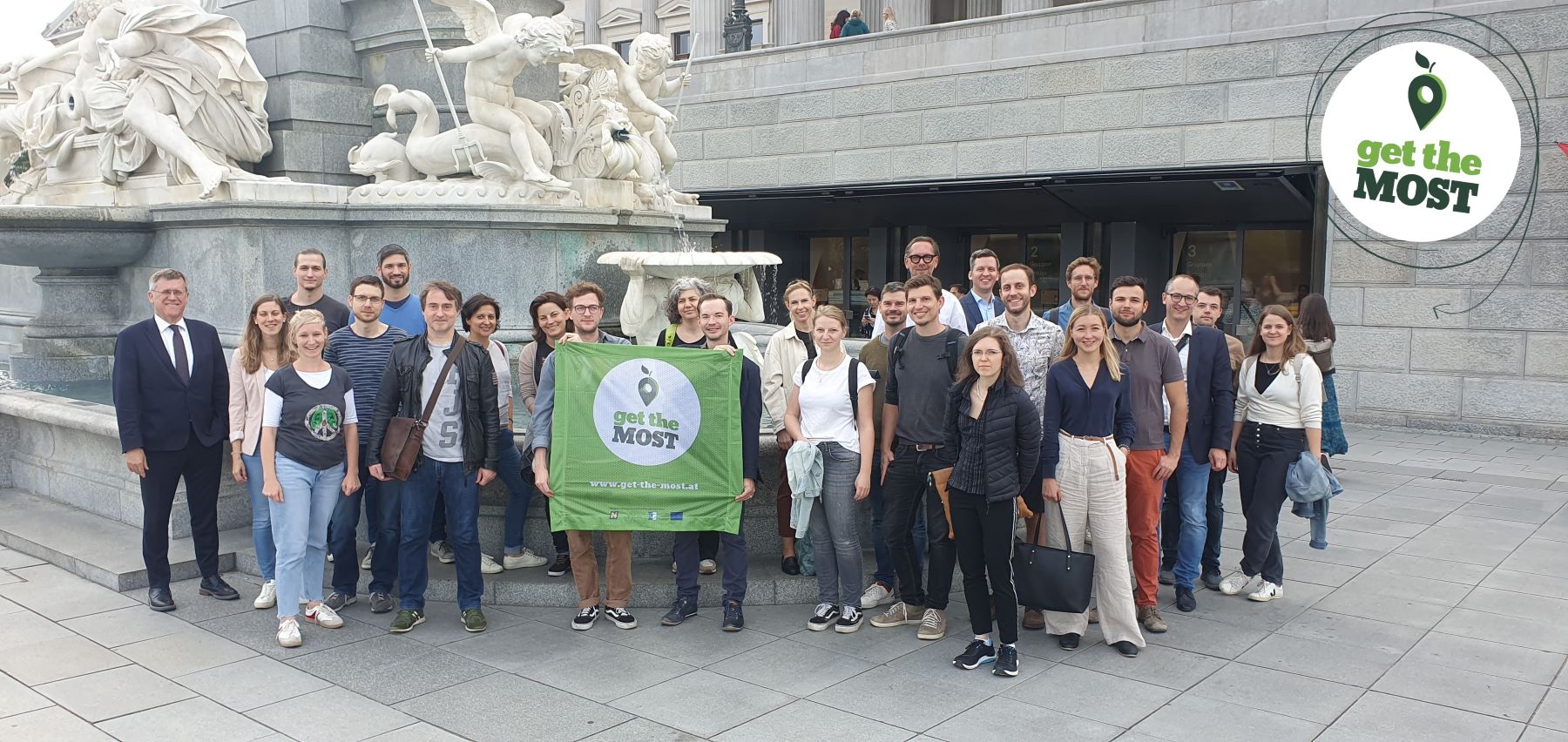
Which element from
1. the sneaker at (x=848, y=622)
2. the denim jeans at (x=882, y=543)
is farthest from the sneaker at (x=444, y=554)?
the denim jeans at (x=882, y=543)

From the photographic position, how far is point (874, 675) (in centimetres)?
550

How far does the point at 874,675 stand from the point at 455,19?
26.7ft

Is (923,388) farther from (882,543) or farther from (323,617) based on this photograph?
(323,617)

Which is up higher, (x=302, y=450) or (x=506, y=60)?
(x=506, y=60)

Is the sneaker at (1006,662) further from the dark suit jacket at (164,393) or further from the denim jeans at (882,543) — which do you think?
the dark suit jacket at (164,393)

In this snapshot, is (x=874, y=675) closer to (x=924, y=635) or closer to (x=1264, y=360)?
(x=924, y=635)

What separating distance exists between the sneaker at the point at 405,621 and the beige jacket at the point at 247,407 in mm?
1174

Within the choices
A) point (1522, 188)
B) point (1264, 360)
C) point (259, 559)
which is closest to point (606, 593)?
point (259, 559)

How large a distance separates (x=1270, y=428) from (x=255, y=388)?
5712 mm

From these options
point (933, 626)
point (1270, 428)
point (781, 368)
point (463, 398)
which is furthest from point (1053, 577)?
point (463, 398)

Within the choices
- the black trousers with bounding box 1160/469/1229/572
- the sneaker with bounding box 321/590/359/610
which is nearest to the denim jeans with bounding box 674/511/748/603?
the sneaker with bounding box 321/590/359/610

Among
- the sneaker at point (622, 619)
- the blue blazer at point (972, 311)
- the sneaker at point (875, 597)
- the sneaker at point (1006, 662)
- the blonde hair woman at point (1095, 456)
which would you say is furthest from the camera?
the blue blazer at point (972, 311)

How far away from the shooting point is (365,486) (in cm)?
634

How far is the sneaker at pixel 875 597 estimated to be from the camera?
6.51 meters
